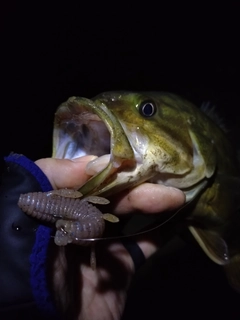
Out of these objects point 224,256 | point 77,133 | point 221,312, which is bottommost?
point 221,312

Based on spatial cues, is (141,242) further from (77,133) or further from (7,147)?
(7,147)

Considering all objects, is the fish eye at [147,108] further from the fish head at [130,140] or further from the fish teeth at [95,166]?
the fish teeth at [95,166]

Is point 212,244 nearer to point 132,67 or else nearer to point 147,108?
point 147,108

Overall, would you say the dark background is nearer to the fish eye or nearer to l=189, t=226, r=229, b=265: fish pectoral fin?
l=189, t=226, r=229, b=265: fish pectoral fin

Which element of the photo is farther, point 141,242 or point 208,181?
point 141,242

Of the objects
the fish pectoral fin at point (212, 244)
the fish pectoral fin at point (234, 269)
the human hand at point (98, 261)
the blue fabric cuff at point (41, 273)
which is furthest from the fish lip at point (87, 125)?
the fish pectoral fin at point (234, 269)

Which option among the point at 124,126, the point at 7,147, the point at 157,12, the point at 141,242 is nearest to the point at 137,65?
the point at 157,12

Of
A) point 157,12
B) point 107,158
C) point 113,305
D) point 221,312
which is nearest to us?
point 107,158

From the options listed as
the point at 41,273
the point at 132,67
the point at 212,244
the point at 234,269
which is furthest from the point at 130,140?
the point at 132,67
